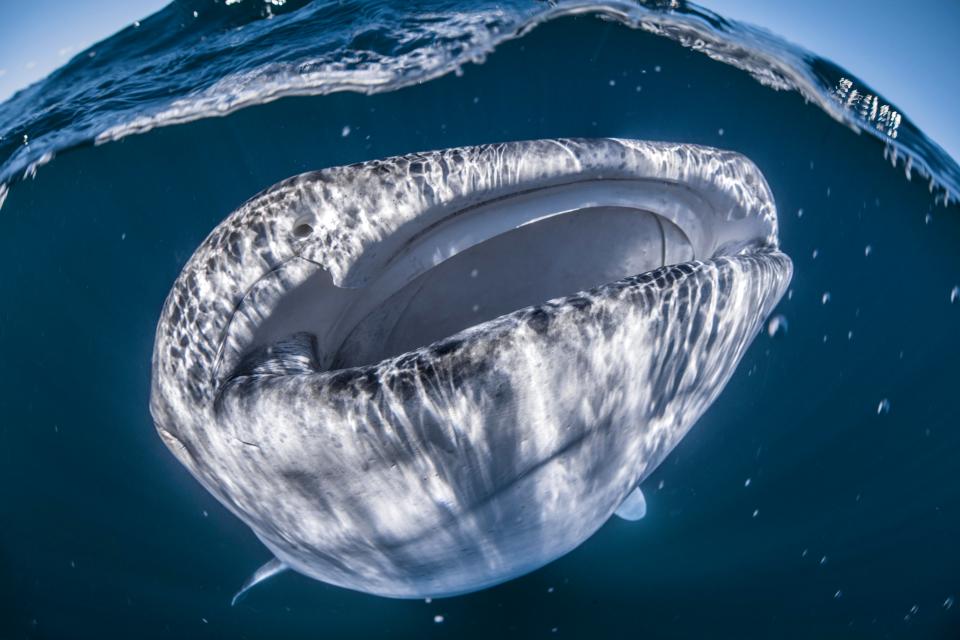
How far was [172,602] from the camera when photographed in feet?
28.0

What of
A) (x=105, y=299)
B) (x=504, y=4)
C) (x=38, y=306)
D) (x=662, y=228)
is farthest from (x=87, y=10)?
(x=38, y=306)

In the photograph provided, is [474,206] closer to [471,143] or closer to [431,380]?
[431,380]

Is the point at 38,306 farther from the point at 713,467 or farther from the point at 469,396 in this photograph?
the point at 713,467

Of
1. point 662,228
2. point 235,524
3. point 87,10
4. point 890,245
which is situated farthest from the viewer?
point 890,245

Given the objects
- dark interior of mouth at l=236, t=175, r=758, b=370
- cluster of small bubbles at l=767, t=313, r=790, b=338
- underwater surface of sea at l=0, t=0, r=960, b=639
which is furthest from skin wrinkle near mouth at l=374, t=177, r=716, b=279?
cluster of small bubbles at l=767, t=313, r=790, b=338

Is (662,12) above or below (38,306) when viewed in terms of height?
below

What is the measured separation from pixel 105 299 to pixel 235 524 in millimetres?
5005

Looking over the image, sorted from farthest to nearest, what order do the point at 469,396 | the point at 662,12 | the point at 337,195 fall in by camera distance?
the point at 662,12, the point at 337,195, the point at 469,396

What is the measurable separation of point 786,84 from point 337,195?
22.5ft

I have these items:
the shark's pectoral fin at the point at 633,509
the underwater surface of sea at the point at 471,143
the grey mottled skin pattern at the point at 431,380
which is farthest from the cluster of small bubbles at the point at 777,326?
the grey mottled skin pattern at the point at 431,380

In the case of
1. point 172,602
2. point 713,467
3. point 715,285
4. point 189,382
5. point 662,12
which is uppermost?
point 662,12

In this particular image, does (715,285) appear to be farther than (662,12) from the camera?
No

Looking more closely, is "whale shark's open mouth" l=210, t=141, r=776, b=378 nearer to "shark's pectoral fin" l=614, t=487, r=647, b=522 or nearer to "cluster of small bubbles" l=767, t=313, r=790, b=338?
"shark's pectoral fin" l=614, t=487, r=647, b=522

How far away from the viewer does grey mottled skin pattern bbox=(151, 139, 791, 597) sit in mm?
1129
